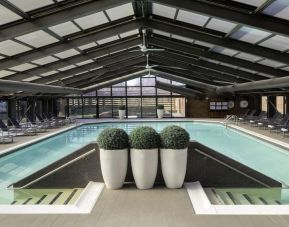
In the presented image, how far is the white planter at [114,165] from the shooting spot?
4516 millimetres

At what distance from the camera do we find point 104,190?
4.61 metres

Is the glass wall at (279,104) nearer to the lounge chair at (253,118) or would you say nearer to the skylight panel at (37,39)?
the lounge chair at (253,118)

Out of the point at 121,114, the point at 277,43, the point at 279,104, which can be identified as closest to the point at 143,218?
the point at 277,43

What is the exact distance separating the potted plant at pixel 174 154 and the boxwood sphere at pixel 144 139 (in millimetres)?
117

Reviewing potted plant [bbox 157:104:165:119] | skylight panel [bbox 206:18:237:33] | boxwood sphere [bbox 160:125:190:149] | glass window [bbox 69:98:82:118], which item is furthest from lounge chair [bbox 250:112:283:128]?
glass window [bbox 69:98:82:118]

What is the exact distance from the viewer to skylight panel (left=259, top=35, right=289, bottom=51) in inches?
358

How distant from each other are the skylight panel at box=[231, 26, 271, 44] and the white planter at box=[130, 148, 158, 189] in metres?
6.05

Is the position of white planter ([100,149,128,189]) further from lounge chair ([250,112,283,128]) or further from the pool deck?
→ lounge chair ([250,112,283,128])

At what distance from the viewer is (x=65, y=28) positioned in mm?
10172

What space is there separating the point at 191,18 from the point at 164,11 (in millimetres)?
857

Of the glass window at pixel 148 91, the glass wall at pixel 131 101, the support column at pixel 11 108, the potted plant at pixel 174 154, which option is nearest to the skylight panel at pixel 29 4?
the potted plant at pixel 174 154

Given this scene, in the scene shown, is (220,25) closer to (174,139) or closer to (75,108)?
(174,139)

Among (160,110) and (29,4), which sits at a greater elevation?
(29,4)

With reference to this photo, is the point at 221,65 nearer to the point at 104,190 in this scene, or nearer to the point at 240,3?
→ the point at 240,3
